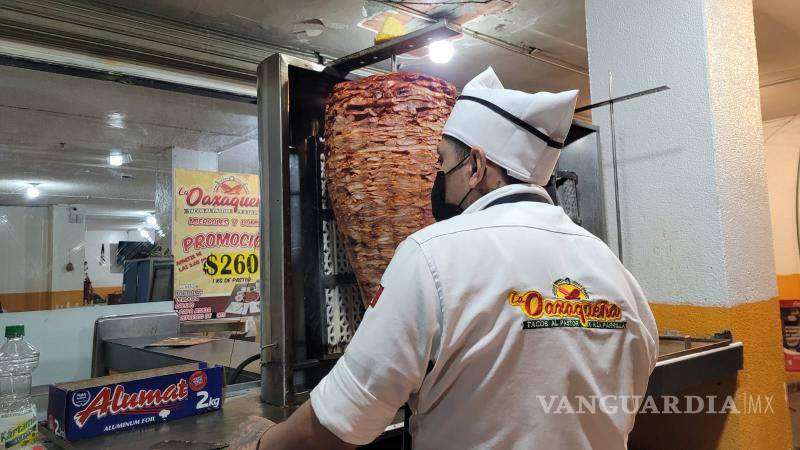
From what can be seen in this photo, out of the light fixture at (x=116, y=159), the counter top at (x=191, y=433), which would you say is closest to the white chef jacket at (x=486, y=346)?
the counter top at (x=191, y=433)

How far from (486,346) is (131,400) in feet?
2.39

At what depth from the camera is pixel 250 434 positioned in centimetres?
93

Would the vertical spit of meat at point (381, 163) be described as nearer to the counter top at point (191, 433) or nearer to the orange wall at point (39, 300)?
the counter top at point (191, 433)

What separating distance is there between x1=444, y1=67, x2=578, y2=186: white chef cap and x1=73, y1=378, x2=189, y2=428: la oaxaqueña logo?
77 centimetres

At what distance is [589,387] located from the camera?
788 mm

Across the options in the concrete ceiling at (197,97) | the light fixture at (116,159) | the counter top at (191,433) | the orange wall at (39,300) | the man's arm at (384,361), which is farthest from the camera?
the light fixture at (116,159)

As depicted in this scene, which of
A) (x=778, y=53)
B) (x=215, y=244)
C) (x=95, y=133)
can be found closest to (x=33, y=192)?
(x=95, y=133)

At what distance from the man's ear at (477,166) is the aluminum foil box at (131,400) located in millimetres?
715

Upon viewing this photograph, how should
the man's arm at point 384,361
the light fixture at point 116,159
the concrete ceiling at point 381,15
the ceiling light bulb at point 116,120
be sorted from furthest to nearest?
the light fixture at point 116,159, the ceiling light bulb at point 116,120, the concrete ceiling at point 381,15, the man's arm at point 384,361

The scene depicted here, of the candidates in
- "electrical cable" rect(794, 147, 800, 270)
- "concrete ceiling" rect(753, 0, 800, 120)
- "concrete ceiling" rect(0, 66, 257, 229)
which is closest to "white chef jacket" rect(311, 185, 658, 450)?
"concrete ceiling" rect(0, 66, 257, 229)

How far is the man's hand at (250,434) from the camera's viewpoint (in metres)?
0.85

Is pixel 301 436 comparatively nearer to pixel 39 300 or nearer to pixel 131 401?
pixel 131 401

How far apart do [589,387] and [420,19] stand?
2.49 metres

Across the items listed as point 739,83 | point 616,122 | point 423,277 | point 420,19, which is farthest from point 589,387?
point 420,19
